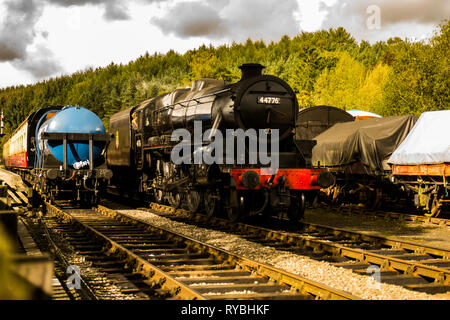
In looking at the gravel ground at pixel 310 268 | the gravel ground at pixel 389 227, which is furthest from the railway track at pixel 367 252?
the gravel ground at pixel 389 227

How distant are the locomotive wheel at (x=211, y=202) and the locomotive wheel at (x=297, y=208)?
6.52 ft

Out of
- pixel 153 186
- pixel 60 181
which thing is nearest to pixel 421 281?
pixel 153 186

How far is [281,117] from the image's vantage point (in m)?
12.3

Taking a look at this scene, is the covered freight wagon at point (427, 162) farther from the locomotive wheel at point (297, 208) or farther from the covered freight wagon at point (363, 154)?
the locomotive wheel at point (297, 208)

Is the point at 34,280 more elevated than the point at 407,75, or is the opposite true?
the point at 407,75

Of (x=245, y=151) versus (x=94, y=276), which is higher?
(x=245, y=151)

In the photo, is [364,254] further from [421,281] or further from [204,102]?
[204,102]

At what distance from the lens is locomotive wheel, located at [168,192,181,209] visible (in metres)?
15.7

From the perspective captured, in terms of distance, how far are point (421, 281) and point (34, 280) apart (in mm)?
6098

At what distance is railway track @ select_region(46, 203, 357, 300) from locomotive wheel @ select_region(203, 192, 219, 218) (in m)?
2.05

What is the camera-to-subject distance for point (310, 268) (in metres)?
7.68

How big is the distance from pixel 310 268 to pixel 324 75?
3804 cm
